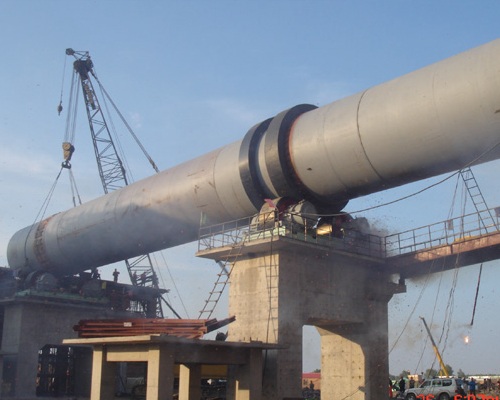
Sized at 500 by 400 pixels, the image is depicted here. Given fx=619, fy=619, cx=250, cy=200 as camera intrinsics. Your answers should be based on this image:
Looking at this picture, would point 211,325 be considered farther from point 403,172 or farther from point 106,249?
point 106,249

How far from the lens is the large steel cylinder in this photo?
19.6 m

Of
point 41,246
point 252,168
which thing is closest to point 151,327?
point 252,168

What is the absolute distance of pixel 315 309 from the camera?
25047 mm

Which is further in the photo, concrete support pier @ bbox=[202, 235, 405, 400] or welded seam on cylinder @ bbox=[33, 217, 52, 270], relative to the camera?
welded seam on cylinder @ bbox=[33, 217, 52, 270]

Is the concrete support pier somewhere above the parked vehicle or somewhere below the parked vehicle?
above

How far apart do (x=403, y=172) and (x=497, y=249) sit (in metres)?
5.14

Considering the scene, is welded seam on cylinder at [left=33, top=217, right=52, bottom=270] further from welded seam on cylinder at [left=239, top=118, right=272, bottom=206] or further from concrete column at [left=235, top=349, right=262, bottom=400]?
concrete column at [left=235, top=349, right=262, bottom=400]

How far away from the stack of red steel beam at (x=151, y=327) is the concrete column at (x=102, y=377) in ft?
2.39

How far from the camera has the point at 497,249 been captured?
2355cm

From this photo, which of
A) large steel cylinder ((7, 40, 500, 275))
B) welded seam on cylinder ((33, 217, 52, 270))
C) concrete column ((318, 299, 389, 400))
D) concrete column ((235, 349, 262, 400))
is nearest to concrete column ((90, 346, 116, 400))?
concrete column ((235, 349, 262, 400))

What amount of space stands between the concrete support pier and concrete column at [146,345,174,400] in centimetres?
459

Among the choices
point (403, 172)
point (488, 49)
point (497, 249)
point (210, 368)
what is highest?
point (488, 49)

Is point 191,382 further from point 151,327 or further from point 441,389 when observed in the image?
point 441,389

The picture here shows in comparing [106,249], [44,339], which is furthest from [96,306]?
[106,249]
